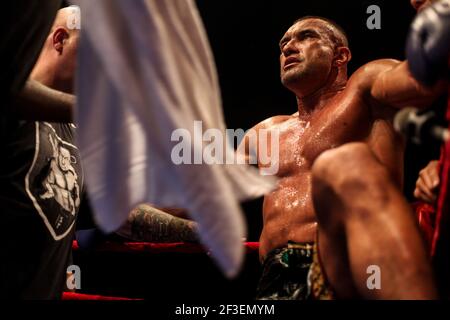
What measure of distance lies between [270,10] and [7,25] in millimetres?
2114

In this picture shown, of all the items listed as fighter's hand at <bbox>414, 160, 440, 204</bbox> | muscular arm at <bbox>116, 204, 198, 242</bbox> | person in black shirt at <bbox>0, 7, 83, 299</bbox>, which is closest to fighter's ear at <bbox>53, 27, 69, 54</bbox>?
person in black shirt at <bbox>0, 7, 83, 299</bbox>

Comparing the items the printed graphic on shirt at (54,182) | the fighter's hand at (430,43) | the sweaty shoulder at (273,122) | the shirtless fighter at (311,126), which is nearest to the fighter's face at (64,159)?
the printed graphic on shirt at (54,182)

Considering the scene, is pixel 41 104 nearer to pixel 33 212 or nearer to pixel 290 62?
pixel 33 212

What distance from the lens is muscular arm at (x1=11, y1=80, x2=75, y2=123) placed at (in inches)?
40.3

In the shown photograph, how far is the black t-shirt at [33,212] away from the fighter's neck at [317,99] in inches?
36.8

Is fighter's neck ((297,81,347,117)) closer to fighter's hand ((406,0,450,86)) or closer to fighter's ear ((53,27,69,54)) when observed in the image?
fighter's ear ((53,27,69,54))

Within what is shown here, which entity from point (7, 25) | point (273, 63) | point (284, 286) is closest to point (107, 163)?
point (7, 25)

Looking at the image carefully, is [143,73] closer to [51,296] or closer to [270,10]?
[51,296]

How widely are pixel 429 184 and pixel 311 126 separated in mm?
726

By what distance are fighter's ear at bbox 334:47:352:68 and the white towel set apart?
1.31 m

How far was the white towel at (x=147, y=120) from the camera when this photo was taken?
76cm

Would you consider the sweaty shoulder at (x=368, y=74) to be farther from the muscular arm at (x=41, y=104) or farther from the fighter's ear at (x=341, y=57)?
the muscular arm at (x=41, y=104)

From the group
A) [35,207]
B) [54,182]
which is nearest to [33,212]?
[35,207]

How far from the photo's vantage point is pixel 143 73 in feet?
2.59
